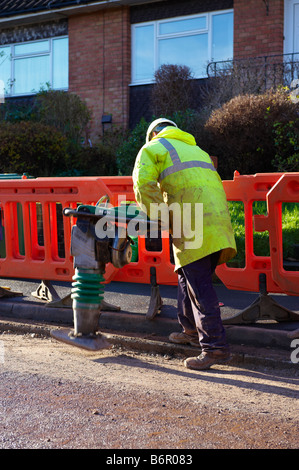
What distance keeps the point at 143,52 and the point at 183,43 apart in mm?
1196

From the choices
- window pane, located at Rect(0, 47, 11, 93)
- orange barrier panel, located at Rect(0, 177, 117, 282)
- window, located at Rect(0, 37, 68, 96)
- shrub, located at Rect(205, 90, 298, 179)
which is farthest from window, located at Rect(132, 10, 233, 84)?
orange barrier panel, located at Rect(0, 177, 117, 282)

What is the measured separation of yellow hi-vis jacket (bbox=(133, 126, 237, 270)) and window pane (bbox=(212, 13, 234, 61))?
1171cm

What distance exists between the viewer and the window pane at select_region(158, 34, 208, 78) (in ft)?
54.3

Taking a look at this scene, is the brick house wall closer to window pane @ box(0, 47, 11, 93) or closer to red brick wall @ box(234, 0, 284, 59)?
red brick wall @ box(234, 0, 284, 59)

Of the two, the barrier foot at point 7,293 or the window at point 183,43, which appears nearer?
the barrier foot at point 7,293

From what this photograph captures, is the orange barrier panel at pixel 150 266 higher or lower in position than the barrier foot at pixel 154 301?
higher

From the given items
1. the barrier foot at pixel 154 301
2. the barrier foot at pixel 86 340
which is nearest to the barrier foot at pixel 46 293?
the barrier foot at pixel 154 301

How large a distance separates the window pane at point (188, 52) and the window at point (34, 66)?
3.20 metres

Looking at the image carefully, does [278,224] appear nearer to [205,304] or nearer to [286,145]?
[205,304]

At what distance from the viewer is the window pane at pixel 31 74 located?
19344mm

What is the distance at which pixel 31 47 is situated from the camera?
19672 millimetres

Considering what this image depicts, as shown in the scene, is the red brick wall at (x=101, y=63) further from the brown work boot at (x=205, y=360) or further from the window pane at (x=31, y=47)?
the brown work boot at (x=205, y=360)

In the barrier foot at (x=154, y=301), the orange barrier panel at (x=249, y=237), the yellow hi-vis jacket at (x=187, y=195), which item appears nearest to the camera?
the yellow hi-vis jacket at (x=187, y=195)
